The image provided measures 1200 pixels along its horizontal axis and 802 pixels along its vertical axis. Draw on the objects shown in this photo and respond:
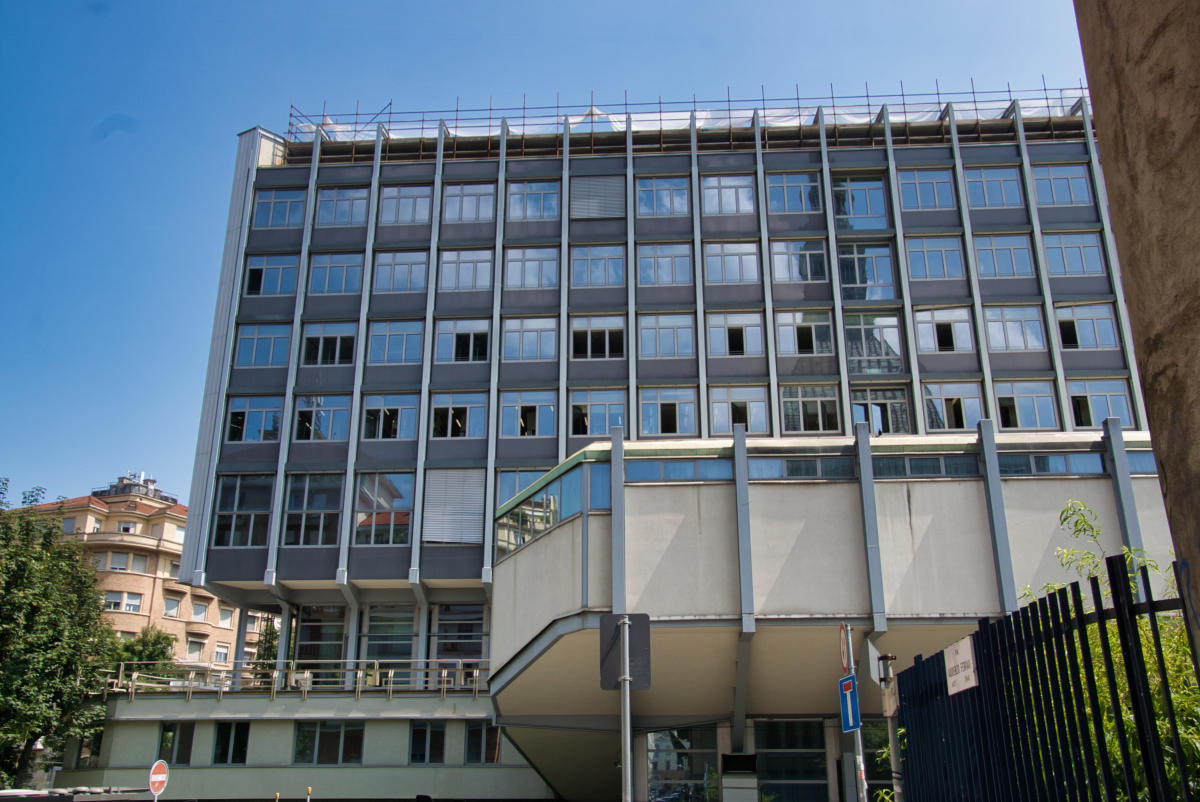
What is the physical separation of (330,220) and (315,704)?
2035 cm

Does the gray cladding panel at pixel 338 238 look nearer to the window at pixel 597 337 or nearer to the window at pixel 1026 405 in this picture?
the window at pixel 597 337

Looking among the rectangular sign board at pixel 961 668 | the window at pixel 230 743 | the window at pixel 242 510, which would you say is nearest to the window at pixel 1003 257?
the window at pixel 242 510

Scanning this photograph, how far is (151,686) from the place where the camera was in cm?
3266

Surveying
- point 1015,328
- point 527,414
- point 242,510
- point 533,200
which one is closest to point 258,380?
point 242,510

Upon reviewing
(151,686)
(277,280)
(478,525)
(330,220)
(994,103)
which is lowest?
(151,686)

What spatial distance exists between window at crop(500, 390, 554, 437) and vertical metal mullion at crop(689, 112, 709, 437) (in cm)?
608

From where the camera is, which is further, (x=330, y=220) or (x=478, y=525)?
(x=330, y=220)

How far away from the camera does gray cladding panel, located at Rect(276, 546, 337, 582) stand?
35500mm

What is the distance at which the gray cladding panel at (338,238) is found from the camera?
3950 centimetres

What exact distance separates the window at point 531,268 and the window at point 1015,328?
17899mm

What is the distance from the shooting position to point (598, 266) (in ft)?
127

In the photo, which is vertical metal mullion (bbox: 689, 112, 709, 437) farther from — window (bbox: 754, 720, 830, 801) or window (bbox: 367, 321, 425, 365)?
window (bbox: 754, 720, 830, 801)

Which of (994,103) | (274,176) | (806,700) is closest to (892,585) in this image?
(806,700)

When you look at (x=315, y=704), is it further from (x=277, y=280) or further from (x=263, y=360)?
(x=277, y=280)
